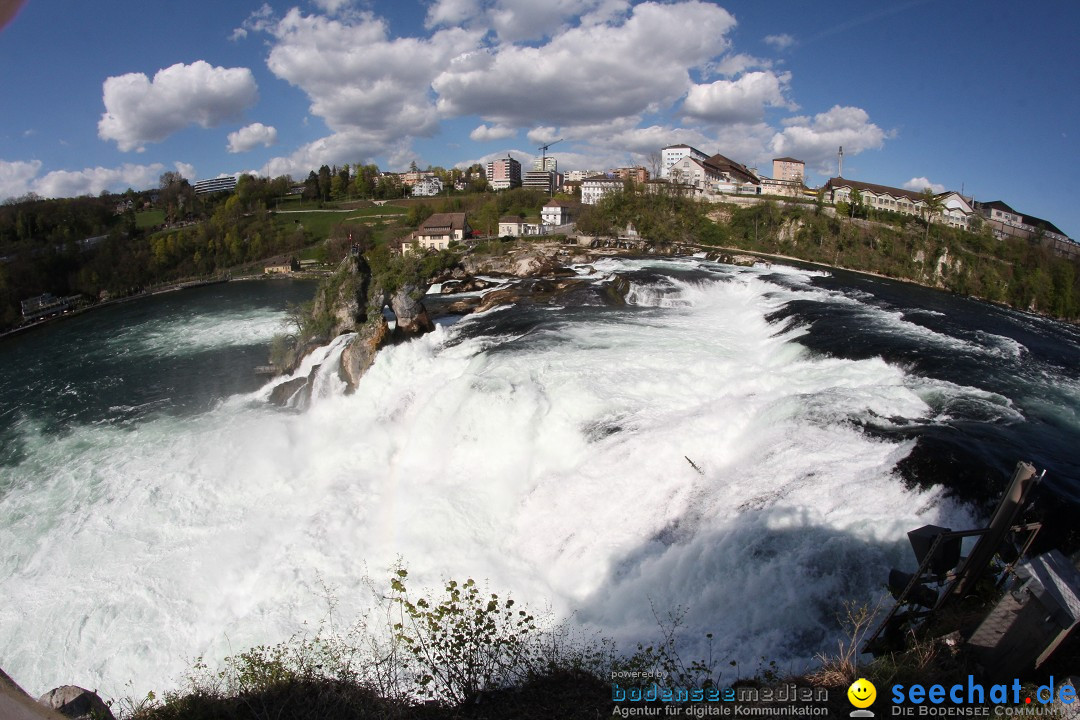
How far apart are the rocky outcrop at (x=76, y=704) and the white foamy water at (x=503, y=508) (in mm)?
3163

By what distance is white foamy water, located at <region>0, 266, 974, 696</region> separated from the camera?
7551mm

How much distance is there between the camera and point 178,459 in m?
14.1

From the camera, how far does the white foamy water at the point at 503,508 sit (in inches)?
297

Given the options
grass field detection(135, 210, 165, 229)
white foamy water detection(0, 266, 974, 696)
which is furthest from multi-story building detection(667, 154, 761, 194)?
grass field detection(135, 210, 165, 229)

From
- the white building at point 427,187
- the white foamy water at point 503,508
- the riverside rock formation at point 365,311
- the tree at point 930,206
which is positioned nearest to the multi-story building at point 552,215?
the tree at point 930,206

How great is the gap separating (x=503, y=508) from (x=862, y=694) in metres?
7.41

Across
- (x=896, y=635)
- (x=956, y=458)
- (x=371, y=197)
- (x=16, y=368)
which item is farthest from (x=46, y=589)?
(x=371, y=197)

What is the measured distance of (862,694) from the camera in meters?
4.21

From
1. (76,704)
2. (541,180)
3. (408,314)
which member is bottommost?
(76,704)

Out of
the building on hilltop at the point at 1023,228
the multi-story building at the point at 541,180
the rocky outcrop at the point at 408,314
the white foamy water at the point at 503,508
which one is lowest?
the white foamy water at the point at 503,508

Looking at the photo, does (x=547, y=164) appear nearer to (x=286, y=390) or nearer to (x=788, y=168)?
(x=788, y=168)

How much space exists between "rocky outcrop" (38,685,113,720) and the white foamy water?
316 centimetres

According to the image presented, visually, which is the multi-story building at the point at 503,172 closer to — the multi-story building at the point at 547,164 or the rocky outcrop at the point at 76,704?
the multi-story building at the point at 547,164

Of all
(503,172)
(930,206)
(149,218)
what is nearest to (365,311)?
(930,206)
